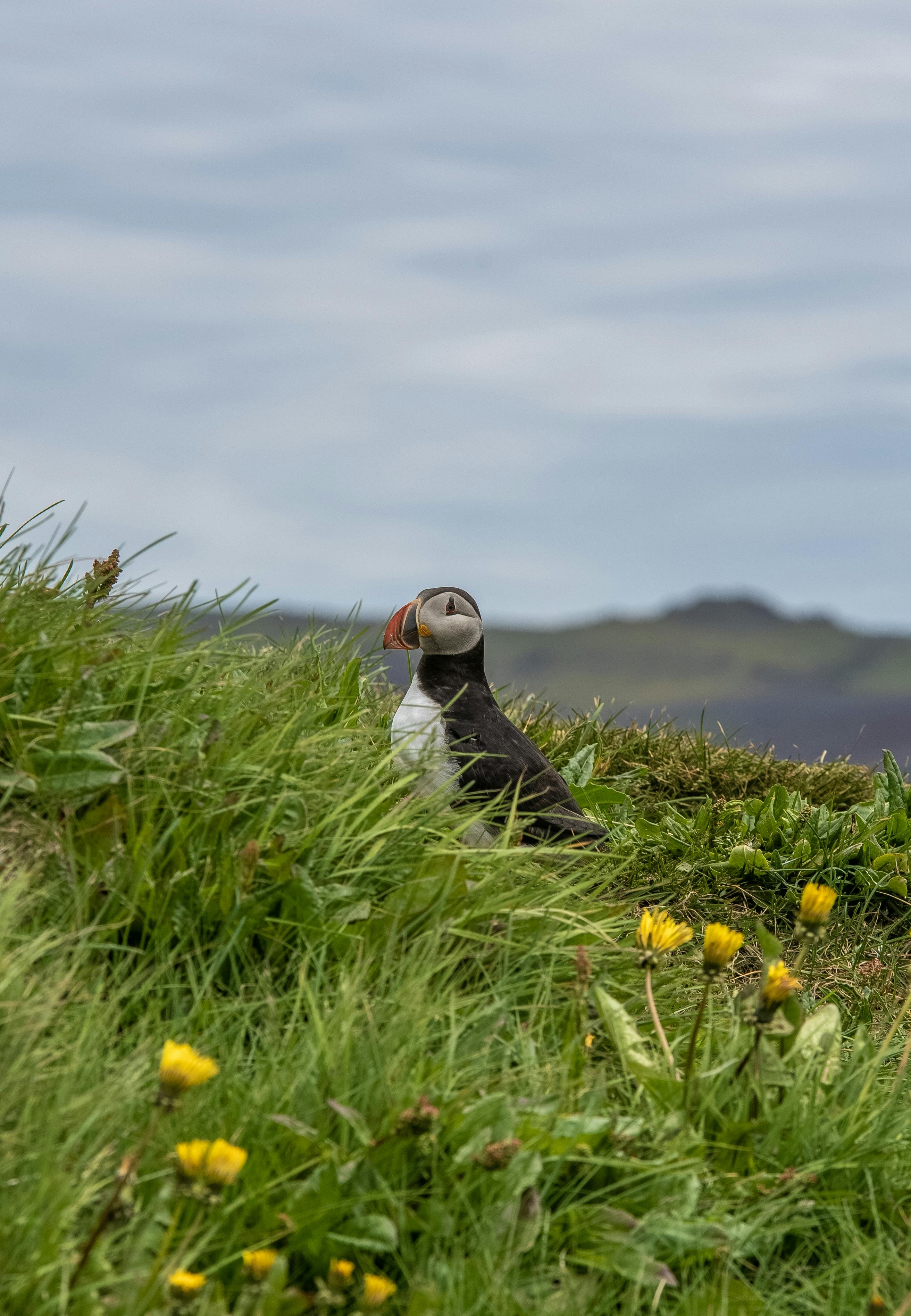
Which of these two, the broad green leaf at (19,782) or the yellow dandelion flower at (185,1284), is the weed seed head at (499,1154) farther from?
the broad green leaf at (19,782)

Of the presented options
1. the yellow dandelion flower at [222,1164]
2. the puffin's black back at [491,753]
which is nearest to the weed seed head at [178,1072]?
the yellow dandelion flower at [222,1164]

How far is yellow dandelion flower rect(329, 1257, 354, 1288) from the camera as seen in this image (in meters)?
2.12

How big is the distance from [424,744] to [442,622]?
1.93 ft

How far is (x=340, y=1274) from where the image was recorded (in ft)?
7.03

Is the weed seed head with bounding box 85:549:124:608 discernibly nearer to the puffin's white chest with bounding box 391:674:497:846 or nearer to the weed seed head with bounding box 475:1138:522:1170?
the puffin's white chest with bounding box 391:674:497:846

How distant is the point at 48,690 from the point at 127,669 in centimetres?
26

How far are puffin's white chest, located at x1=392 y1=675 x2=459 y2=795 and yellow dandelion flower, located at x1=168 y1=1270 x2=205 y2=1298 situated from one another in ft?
7.07

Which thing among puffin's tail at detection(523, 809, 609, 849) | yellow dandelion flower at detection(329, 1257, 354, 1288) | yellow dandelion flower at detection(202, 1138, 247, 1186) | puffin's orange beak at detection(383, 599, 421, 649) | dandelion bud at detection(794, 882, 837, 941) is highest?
puffin's orange beak at detection(383, 599, 421, 649)

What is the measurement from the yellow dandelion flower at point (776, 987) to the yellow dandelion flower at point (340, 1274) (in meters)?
1.21

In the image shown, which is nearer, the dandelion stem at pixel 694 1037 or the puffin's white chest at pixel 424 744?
the dandelion stem at pixel 694 1037

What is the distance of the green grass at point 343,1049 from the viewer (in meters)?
2.42

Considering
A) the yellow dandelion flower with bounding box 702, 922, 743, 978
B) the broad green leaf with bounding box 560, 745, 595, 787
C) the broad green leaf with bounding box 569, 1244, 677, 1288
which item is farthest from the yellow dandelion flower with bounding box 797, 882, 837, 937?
the broad green leaf with bounding box 560, 745, 595, 787

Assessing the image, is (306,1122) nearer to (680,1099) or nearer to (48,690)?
(680,1099)

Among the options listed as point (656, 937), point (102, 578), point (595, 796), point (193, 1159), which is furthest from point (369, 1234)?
point (595, 796)
